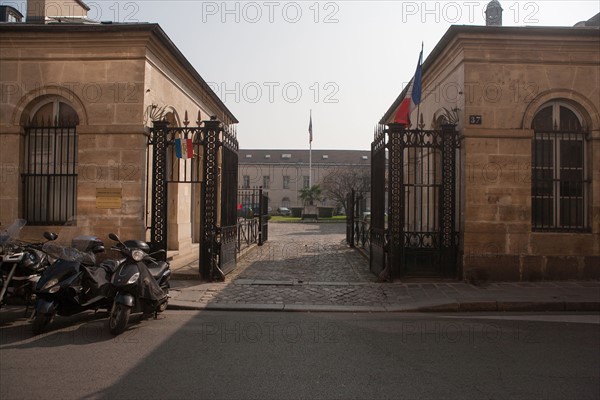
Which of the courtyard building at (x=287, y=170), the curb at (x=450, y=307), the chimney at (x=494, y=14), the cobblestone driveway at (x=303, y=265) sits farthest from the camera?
the courtyard building at (x=287, y=170)

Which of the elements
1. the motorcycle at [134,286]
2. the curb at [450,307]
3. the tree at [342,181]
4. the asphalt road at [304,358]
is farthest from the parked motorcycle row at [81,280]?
the tree at [342,181]

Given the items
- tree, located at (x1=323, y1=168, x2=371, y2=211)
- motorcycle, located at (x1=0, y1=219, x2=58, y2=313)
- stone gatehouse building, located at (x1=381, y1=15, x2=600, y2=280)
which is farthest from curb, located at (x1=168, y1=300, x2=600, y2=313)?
tree, located at (x1=323, y1=168, x2=371, y2=211)

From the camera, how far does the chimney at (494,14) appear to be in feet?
43.7

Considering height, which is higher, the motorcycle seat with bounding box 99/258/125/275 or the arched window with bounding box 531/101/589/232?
the arched window with bounding box 531/101/589/232

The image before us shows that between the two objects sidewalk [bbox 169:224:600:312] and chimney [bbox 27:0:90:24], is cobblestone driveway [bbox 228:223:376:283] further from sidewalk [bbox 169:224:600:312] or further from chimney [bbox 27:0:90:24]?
chimney [bbox 27:0:90:24]

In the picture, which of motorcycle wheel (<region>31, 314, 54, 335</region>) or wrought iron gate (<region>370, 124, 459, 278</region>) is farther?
wrought iron gate (<region>370, 124, 459, 278</region>)

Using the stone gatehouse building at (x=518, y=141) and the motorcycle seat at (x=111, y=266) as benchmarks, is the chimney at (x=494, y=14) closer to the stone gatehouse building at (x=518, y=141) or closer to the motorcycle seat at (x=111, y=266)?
the stone gatehouse building at (x=518, y=141)

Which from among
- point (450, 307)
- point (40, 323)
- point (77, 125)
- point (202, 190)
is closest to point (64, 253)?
point (40, 323)

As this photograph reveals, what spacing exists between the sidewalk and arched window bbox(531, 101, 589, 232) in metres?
1.43

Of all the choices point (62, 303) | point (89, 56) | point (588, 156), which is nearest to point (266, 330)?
point (62, 303)

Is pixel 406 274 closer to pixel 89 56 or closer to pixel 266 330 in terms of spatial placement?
pixel 266 330

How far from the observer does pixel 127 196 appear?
960cm

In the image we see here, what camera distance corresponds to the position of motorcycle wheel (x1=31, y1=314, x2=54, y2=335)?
19.0 ft

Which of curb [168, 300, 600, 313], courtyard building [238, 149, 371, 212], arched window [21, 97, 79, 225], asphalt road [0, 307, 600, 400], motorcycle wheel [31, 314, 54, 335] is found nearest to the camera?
asphalt road [0, 307, 600, 400]
